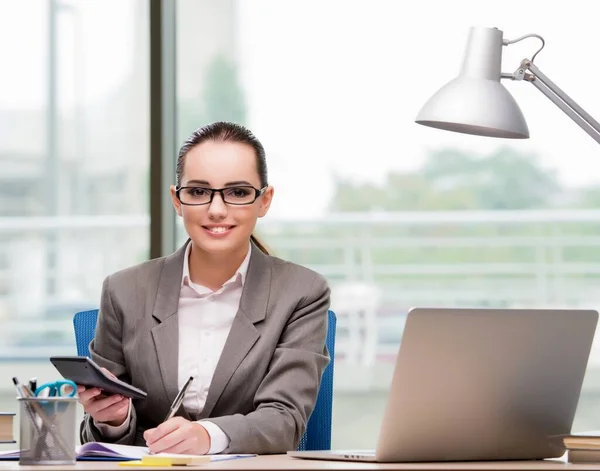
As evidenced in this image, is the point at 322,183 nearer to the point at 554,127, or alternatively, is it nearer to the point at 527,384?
the point at 554,127

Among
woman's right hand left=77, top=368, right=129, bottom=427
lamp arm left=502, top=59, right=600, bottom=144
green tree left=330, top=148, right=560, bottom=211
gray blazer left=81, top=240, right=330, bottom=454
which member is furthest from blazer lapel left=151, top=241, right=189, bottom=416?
green tree left=330, top=148, right=560, bottom=211

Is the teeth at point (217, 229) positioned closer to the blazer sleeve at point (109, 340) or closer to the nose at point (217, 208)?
the nose at point (217, 208)

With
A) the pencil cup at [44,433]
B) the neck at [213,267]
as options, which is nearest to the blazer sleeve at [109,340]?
the neck at [213,267]

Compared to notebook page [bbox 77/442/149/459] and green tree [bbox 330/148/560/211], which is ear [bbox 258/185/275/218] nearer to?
notebook page [bbox 77/442/149/459]

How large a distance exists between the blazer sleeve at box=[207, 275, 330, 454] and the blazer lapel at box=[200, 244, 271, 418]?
0.19 ft

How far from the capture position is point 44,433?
145 centimetres

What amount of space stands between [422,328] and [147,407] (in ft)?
2.48

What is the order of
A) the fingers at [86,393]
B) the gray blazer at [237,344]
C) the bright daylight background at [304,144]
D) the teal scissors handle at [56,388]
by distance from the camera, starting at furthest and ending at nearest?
1. the bright daylight background at [304,144]
2. the gray blazer at [237,344]
3. the fingers at [86,393]
4. the teal scissors handle at [56,388]

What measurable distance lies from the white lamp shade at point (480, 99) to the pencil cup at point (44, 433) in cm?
78

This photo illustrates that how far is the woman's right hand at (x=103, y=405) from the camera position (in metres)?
1.66

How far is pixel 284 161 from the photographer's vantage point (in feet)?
13.5

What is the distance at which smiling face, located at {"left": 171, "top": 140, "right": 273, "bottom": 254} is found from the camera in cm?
195

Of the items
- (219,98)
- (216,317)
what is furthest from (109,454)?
(219,98)

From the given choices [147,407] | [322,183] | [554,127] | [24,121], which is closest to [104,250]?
[24,121]
